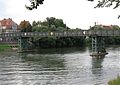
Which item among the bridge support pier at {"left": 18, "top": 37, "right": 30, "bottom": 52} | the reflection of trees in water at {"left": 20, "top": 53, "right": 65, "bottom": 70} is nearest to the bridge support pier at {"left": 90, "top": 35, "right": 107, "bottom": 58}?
the reflection of trees in water at {"left": 20, "top": 53, "right": 65, "bottom": 70}

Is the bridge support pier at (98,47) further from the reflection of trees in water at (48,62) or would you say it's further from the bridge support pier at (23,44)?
the bridge support pier at (23,44)

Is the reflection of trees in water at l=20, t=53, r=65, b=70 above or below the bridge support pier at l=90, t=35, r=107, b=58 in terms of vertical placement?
below

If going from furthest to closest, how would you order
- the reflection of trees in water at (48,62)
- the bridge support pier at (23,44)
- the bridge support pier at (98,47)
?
1. the bridge support pier at (23,44)
2. the bridge support pier at (98,47)
3. the reflection of trees in water at (48,62)

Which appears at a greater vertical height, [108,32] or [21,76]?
[108,32]

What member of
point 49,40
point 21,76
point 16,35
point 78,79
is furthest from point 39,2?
point 49,40

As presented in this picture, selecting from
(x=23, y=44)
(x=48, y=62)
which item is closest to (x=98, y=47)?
(x=48, y=62)

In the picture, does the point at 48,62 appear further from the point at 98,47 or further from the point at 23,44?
the point at 23,44

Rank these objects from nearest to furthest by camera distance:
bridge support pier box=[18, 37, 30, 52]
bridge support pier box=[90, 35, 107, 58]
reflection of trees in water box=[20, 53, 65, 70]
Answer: reflection of trees in water box=[20, 53, 65, 70]
bridge support pier box=[90, 35, 107, 58]
bridge support pier box=[18, 37, 30, 52]

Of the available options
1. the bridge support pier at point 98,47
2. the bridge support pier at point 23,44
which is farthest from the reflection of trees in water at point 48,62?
the bridge support pier at point 23,44

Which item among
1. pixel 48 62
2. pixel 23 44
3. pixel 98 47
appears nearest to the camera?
pixel 48 62

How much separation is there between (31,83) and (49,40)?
110060 mm

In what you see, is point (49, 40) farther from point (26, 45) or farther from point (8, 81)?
point (8, 81)

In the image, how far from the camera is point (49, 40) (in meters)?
158

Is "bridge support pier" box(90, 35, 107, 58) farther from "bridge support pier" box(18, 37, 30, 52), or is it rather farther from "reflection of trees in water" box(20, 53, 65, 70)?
"bridge support pier" box(18, 37, 30, 52)
